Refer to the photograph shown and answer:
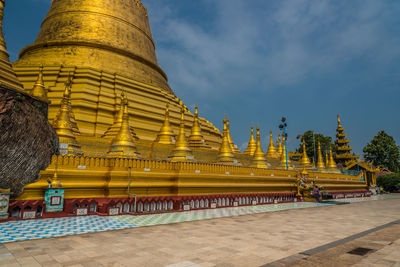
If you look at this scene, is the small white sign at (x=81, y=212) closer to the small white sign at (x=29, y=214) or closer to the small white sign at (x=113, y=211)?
the small white sign at (x=113, y=211)

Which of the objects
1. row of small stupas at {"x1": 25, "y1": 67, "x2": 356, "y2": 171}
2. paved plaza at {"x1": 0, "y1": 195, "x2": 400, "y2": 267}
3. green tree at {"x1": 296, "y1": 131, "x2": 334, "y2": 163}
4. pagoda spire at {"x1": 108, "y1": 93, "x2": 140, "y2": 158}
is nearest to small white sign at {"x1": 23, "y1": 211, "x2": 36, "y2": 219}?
paved plaza at {"x1": 0, "y1": 195, "x2": 400, "y2": 267}

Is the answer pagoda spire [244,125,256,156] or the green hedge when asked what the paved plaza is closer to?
pagoda spire [244,125,256,156]

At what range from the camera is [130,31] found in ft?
78.2

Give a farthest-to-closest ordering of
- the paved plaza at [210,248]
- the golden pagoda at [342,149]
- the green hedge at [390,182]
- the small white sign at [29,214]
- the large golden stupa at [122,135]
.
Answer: the golden pagoda at [342,149] < the green hedge at [390,182] < the large golden stupa at [122,135] < the small white sign at [29,214] < the paved plaza at [210,248]

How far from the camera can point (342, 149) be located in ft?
146

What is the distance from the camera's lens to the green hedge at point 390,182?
36369mm

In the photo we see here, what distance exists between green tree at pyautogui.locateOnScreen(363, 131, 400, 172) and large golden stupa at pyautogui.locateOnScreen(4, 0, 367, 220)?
877 inches

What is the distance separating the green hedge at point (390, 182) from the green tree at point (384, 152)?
27.3ft

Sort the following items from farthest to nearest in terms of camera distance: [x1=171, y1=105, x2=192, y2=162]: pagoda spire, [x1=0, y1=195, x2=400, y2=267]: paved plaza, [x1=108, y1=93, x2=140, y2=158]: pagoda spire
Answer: [x1=171, y1=105, x2=192, y2=162]: pagoda spire < [x1=108, y1=93, x2=140, y2=158]: pagoda spire < [x1=0, y1=195, x2=400, y2=267]: paved plaza

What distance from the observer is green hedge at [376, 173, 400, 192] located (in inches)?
1432

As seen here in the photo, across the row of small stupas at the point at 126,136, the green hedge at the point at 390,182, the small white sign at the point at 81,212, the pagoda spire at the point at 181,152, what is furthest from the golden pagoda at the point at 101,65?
the green hedge at the point at 390,182

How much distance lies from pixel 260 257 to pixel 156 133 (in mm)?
13799

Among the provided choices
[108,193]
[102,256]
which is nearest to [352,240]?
[102,256]

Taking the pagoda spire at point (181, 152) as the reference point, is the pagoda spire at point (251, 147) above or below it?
above
